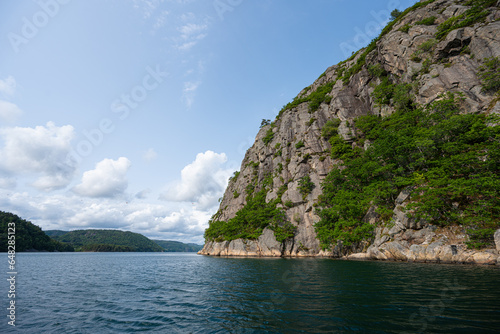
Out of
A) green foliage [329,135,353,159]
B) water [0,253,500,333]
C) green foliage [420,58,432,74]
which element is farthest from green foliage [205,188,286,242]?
green foliage [420,58,432,74]

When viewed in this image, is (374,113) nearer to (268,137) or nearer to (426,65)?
(426,65)

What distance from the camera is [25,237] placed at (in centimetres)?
15400

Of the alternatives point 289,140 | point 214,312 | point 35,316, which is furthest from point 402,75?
point 35,316

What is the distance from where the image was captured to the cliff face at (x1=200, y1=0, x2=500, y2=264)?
1403 inches

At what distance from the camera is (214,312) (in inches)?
Result: 515

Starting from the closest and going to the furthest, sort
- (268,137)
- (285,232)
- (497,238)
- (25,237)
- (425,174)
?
(497,238)
(425,174)
(285,232)
(268,137)
(25,237)

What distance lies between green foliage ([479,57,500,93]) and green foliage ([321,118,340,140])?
3399 cm

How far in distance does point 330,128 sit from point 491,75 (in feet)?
119

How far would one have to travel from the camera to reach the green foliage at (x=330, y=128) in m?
70.6

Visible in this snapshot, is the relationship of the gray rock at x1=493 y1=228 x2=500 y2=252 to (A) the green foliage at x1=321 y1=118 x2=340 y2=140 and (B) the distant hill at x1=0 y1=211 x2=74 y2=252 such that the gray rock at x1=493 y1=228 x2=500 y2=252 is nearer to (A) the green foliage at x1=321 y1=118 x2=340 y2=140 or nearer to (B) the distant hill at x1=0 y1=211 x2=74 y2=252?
(A) the green foliage at x1=321 y1=118 x2=340 y2=140

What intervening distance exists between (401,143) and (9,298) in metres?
59.5

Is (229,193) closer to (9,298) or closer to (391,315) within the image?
(9,298)

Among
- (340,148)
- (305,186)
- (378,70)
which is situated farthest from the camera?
(305,186)

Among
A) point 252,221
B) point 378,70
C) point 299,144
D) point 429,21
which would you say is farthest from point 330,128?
point 252,221
